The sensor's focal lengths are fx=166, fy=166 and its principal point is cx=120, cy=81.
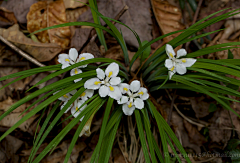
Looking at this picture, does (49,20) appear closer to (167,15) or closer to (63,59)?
(63,59)

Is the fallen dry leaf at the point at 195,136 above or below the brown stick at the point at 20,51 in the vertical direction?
below

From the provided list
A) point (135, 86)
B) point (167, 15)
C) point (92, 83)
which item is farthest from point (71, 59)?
point (167, 15)

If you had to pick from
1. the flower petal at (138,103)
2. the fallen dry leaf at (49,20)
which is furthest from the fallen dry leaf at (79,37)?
the flower petal at (138,103)

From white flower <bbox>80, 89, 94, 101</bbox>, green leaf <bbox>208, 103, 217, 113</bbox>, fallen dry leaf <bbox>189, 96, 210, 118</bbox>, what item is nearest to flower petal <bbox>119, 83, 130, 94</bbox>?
white flower <bbox>80, 89, 94, 101</bbox>

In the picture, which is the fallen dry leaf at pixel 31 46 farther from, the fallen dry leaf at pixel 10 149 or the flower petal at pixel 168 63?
the flower petal at pixel 168 63

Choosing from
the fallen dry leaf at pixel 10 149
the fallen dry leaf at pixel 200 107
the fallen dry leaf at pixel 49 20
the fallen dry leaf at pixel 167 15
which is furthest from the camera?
the fallen dry leaf at pixel 167 15

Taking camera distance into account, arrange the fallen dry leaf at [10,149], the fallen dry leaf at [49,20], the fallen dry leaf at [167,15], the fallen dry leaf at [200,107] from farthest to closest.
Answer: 1. the fallen dry leaf at [167,15]
2. the fallen dry leaf at [49,20]
3. the fallen dry leaf at [200,107]
4. the fallen dry leaf at [10,149]

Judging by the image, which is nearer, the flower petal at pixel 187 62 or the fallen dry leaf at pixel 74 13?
the flower petal at pixel 187 62
